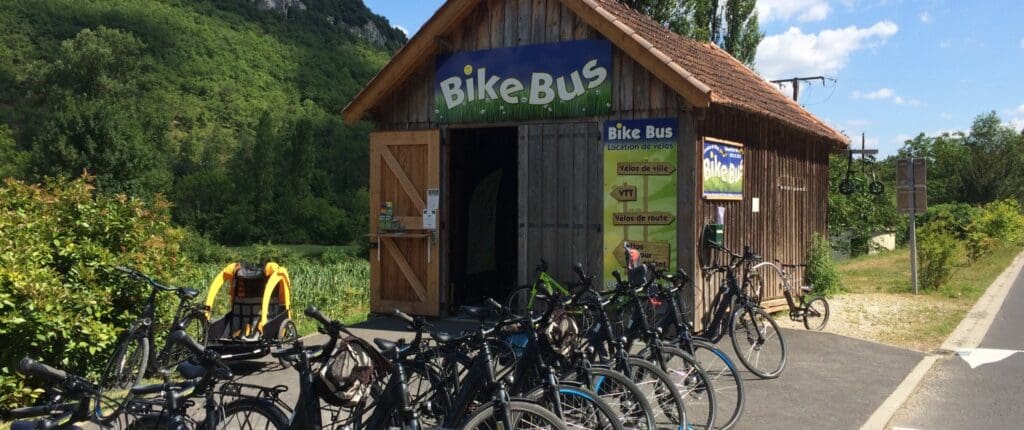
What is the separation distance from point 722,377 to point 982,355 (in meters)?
5.29

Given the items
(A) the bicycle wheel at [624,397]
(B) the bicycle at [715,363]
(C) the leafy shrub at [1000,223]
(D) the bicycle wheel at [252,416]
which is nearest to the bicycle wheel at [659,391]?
(A) the bicycle wheel at [624,397]

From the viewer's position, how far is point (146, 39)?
69.4m

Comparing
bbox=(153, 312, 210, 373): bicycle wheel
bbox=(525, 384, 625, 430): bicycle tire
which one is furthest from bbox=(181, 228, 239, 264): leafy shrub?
bbox=(525, 384, 625, 430): bicycle tire

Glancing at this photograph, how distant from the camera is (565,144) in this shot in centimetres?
975

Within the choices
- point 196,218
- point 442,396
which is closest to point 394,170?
point 442,396

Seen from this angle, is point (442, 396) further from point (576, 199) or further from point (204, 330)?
point (576, 199)

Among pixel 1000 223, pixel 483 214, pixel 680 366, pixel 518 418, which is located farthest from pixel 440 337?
pixel 1000 223

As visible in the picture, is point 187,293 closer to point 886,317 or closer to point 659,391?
point 659,391

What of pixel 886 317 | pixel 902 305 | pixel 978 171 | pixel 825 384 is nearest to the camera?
pixel 825 384

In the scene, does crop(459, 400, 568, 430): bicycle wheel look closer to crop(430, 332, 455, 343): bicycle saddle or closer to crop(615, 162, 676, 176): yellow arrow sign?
crop(430, 332, 455, 343): bicycle saddle

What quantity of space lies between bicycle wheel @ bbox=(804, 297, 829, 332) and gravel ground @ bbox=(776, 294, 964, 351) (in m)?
0.11

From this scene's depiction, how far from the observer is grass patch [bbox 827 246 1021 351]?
33.8 ft

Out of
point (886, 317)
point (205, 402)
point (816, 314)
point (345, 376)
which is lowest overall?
point (886, 317)

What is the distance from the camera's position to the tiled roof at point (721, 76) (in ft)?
30.6
